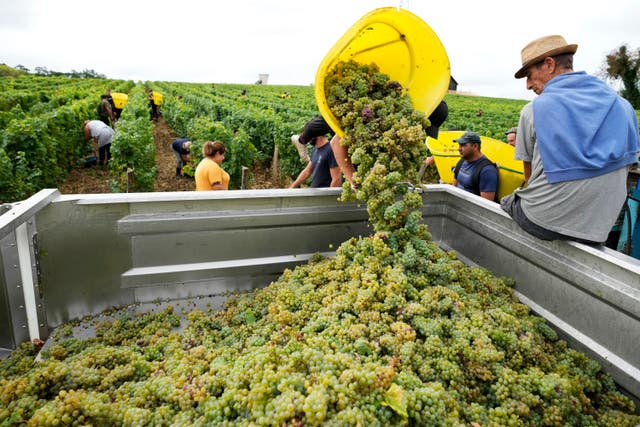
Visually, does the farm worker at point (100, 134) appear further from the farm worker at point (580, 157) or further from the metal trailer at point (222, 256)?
the farm worker at point (580, 157)

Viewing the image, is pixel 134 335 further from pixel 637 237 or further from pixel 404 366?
pixel 637 237

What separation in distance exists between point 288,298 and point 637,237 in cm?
298

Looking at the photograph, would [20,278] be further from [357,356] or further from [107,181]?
[107,181]

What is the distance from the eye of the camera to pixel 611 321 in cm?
189

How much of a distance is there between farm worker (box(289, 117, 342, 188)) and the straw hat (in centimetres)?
222

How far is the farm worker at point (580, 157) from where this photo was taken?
209 centimetres

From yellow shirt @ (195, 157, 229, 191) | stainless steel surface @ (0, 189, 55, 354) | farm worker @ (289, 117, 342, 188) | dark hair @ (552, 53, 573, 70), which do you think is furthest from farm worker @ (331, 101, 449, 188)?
yellow shirt @ (195, 157, 229, 191)

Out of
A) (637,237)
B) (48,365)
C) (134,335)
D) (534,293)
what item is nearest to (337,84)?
(534,293)

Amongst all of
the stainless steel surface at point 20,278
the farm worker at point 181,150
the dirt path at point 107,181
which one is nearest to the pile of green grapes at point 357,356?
the stainless steel surface at point 20,278

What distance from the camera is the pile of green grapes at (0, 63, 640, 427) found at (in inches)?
58.5

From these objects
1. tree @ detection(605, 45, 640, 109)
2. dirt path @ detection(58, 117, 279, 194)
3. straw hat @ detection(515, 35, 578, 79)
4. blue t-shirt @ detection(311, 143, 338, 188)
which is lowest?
dirt path @ detection(58, 117, 279, 194)

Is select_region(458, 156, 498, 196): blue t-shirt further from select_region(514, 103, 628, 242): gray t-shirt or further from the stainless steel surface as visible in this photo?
the stainless steel surface

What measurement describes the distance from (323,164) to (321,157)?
0.09 metres

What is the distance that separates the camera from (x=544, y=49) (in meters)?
2.39
